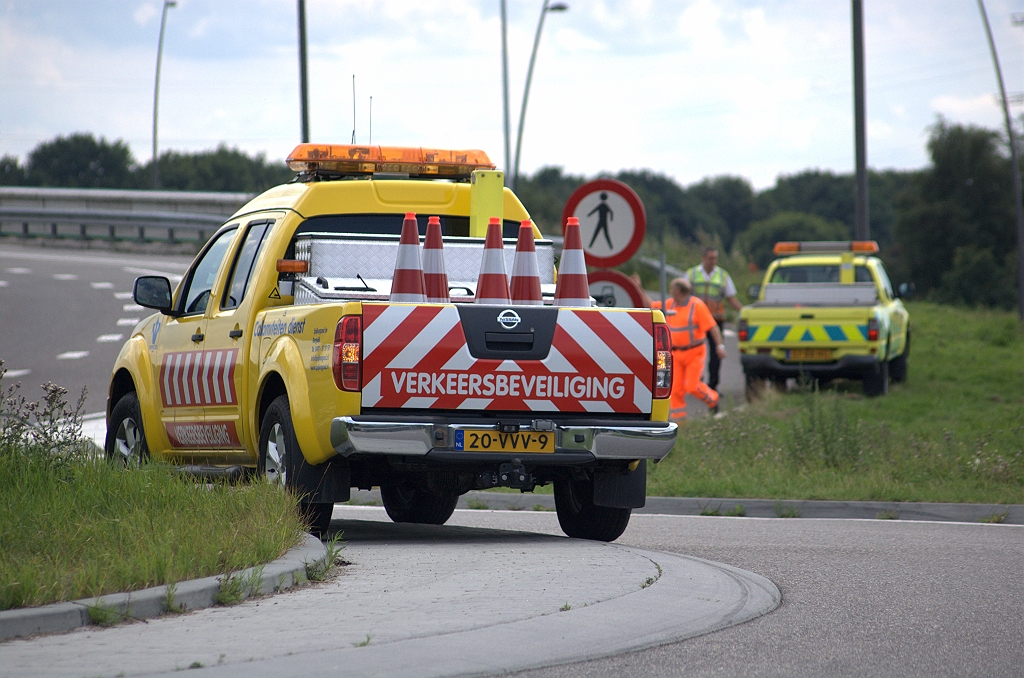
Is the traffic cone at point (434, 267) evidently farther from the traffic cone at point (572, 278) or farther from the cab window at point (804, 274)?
the cab window at point (804, 274)

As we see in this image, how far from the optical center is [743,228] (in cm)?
12544

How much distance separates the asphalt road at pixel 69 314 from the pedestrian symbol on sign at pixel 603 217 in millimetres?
6184

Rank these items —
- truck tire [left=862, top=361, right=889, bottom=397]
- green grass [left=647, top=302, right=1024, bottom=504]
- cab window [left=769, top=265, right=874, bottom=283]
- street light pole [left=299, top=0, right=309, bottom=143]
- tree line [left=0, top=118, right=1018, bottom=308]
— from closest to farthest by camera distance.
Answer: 1. green grass [left=647, top=302, right=1024, bottom=504]
2. truck tire [left=862, top=361, right=889, bottom=397]
3. cab window [left=769, top=265, right=874, bottom=283]
4. street light pole [left=299, top=0, right=309, bottom=143]
5. tree line [left=0, top=118, right=1018, bottom=308]

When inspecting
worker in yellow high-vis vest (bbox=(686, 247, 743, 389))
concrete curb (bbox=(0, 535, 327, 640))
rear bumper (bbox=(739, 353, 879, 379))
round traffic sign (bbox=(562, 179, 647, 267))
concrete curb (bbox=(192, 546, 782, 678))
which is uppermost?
round traffic sign (bbox=(562, 179, 647, 267))

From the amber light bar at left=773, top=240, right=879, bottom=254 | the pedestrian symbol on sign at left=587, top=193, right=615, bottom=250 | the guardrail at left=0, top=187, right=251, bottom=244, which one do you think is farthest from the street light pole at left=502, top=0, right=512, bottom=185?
the pedestrian symbol on sign at left=587, top=193, right=615, bottom=250

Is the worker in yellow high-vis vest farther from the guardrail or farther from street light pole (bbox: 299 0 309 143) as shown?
the guardrail

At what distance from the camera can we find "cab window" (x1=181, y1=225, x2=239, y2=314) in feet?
32.3

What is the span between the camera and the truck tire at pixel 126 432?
33.4 ft

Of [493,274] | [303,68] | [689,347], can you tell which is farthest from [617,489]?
[303,68]

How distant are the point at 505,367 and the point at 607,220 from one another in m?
5.61

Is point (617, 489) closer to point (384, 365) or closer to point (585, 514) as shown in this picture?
point (585, 514)

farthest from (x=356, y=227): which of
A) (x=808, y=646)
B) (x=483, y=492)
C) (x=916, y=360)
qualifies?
(x=916, y=360)

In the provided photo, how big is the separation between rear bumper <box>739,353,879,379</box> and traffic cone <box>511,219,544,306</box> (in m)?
12.0

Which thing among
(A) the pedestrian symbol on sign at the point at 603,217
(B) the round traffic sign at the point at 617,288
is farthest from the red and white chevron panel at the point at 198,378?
(A) the pedestrian symbol on sign at the point at 603,217
